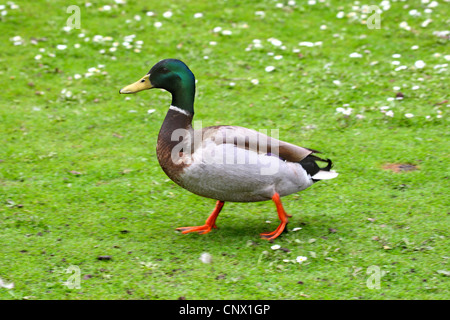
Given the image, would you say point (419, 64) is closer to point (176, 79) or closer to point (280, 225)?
point (280, 225)

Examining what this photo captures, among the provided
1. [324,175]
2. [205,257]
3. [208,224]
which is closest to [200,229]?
[208,224]

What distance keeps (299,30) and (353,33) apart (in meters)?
0.93

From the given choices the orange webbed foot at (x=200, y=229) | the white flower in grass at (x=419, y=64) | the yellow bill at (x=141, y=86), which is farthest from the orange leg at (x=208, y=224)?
the white flower in grass at (x=419, y=64)

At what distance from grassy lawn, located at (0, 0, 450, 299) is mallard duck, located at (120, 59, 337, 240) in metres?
0.49

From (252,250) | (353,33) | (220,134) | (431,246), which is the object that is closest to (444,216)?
(431,246)

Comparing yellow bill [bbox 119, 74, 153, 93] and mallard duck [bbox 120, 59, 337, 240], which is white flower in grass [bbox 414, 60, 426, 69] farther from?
yellow bill [bbox 119, 74, 153, 93]

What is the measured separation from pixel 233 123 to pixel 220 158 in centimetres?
285

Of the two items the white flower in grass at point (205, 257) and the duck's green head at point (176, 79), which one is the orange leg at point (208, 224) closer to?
the white flower in grass at point (205, 257)

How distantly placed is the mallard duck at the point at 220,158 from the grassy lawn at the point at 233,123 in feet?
1.61

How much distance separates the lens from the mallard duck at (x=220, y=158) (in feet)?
15.5

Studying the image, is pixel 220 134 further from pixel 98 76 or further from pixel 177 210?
pixel 98 76

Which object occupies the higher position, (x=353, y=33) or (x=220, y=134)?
(x=220, y=134)
